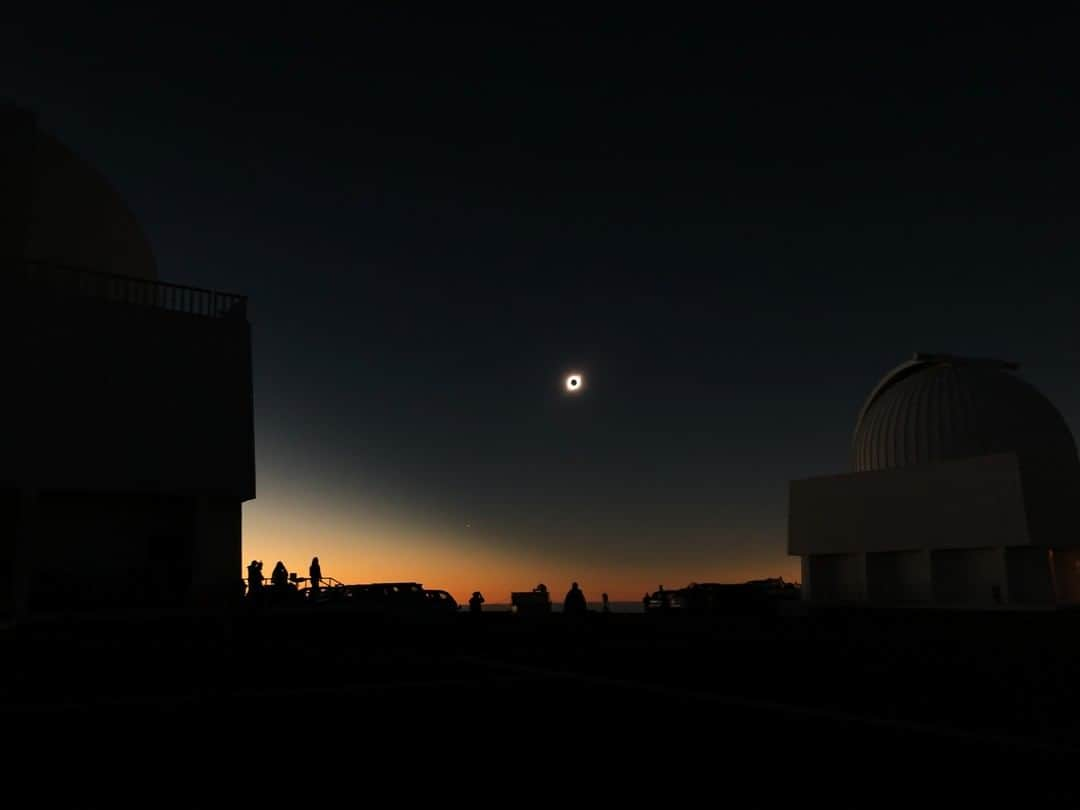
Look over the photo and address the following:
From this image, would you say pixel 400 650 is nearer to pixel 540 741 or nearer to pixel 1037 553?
pixel 540 741

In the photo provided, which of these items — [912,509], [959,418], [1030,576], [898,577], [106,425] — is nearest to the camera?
[106,425]

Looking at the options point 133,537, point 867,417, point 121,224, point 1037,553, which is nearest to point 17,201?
point 121,224

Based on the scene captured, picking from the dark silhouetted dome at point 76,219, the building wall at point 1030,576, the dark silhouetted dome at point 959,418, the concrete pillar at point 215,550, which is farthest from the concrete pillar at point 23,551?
the dark silhouetted dome at point 959,418

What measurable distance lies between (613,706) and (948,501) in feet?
129

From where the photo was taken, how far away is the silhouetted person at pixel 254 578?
82.6 ft

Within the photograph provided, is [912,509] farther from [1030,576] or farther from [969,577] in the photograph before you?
[1030,576]

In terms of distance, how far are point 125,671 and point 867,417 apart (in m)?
49.9

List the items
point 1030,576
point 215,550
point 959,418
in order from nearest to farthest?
point 215,550
point 1030,576
point 959,418

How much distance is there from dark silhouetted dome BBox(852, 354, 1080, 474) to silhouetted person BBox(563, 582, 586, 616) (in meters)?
24.1

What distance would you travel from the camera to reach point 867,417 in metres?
54.9

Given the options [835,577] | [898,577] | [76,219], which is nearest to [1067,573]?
[898,577]

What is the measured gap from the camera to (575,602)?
32.0 metres

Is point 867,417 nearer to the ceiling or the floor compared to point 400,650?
nearer to the ceiling

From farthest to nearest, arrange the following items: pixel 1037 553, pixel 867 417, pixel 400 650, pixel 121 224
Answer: pixel 867 417 → pixel 1037 553 → pixel 121 224 → pixel 400 650
